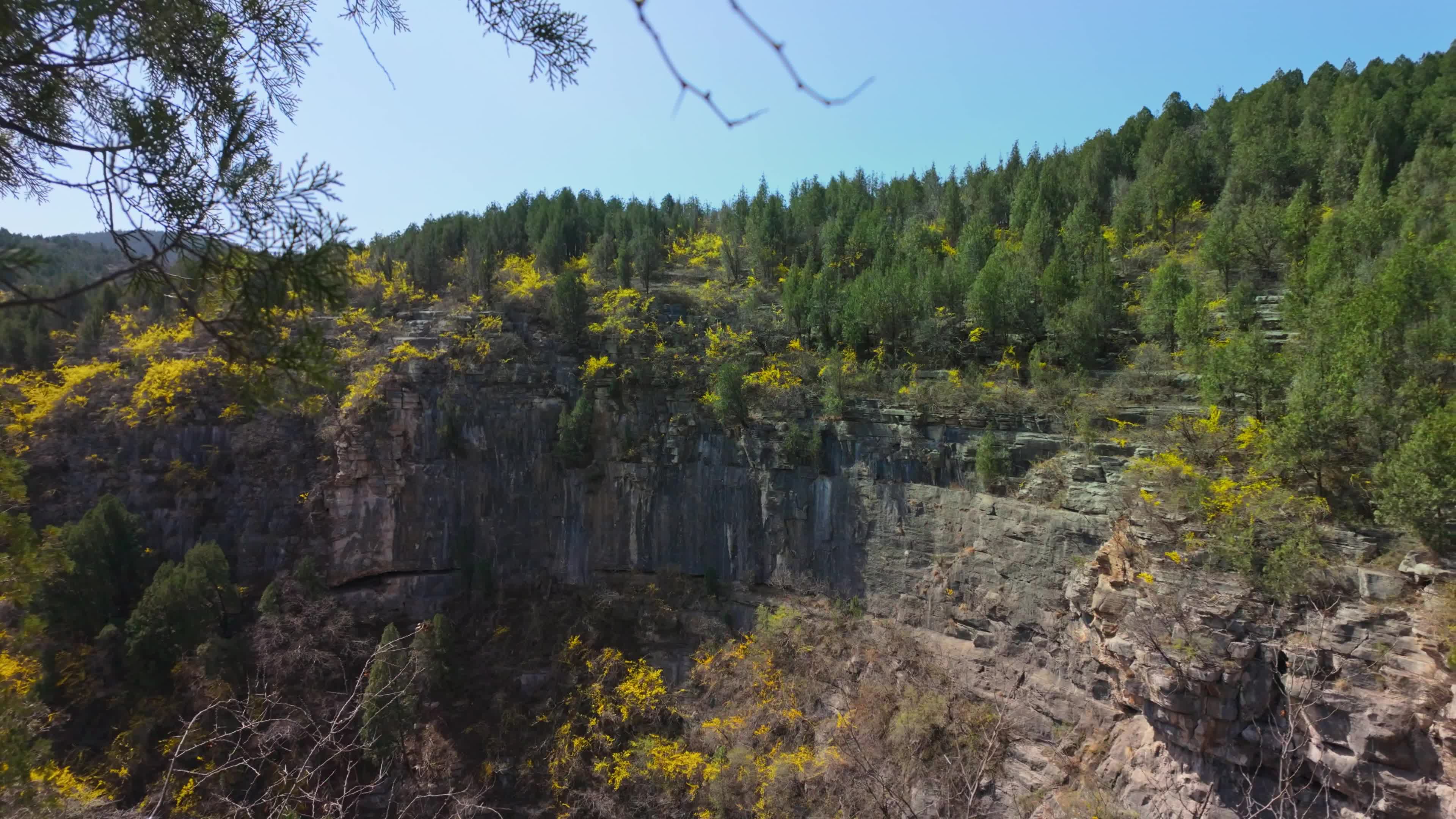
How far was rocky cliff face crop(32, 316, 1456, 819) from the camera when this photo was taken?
10.5 metres

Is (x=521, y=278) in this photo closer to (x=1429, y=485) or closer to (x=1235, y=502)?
(x=1235, y=502)

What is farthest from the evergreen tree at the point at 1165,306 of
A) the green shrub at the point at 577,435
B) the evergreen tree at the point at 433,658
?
the evergreen tree at the point at 433,658

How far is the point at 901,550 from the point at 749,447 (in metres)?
5.93

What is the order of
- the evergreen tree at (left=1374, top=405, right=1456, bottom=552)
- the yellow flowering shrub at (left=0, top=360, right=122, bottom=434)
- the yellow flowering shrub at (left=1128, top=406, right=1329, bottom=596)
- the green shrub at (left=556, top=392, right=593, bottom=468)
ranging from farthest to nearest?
the yellow flowering shrub at (left=0, top=360, right=122, bottom=434)
the green shrub at (left=556, top=392, right=593, bottom=468)
the yellow flowering shrub at (left=1128, top=406, right=1329, bottom=596)
the evergreen tree at (left=1374, top=405, right=1456, bottom=552)

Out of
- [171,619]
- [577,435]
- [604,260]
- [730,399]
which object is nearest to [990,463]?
[730,399]

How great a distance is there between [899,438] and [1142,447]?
253 inches

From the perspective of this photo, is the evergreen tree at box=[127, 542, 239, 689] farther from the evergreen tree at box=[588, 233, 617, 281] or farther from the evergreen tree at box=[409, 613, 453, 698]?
the evergreen tree at box=[588, 233, 617, 281]

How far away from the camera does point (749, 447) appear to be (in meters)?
22.7

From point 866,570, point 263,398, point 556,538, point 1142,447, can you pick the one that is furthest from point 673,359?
point 263,398

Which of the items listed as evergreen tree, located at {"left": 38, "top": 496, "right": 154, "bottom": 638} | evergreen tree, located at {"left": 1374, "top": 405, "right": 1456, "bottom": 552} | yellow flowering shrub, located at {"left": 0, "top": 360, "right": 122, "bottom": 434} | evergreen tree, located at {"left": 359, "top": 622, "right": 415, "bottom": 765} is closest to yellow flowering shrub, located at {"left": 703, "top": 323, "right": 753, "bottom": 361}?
evergreen tree, located at {"left": 359, "top": 622, "right": 415, "bottom": 765}

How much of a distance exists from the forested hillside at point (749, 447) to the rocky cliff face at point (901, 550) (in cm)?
20

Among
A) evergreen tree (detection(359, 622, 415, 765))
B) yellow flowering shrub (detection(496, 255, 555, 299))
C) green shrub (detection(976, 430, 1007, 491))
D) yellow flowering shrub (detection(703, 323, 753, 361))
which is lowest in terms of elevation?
evergreen tree (detection(359, 622, 415, 765))

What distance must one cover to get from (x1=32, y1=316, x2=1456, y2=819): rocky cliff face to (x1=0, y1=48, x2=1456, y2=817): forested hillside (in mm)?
196

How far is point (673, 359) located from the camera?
82.4ft
